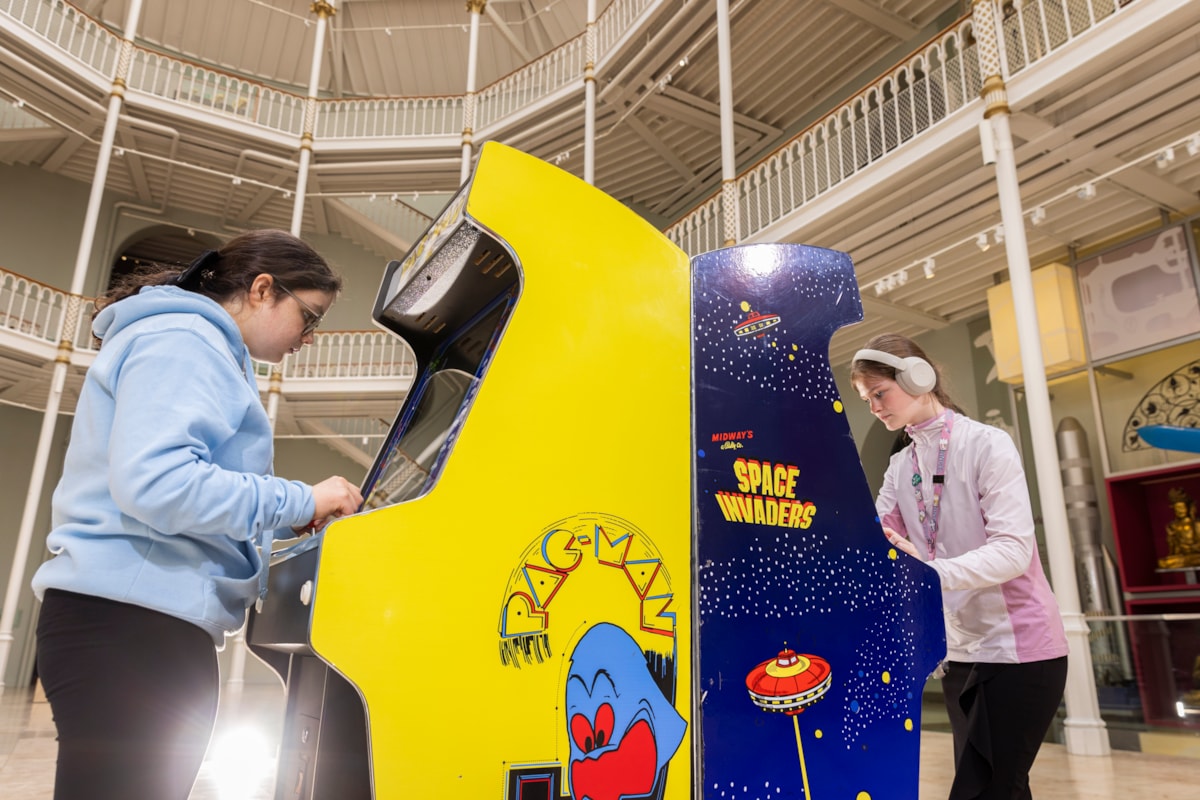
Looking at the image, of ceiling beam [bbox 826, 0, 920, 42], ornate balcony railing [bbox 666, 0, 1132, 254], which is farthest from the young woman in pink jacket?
ceiling beam [bbox 826, 0, 920, 42]

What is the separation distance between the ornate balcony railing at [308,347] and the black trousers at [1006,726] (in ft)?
30.5

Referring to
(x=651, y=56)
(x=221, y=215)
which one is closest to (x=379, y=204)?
(x=221, y=215)

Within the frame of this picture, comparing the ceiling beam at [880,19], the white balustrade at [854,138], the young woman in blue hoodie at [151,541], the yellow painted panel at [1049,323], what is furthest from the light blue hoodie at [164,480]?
the ceiling beam at [880,19]

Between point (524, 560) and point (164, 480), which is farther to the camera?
point (524, 560)

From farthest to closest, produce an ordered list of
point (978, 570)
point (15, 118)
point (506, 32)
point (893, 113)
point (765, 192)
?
point (506, 32)
point (15, 118)
point (765, 192)
point (893, 113)
point (978, 570)

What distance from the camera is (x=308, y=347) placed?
10.5 m

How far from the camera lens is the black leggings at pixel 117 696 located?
0.92 meters

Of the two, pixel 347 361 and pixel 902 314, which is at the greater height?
pixel 347 361

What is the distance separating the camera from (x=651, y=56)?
9102 millimetres

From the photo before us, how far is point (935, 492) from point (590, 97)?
29.1ft

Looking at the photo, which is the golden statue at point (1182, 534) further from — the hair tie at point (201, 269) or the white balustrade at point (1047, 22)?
the hair tie at point (201, 269)

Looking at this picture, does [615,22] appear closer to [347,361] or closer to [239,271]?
[347,361]

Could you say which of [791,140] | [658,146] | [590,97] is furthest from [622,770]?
[658,146]

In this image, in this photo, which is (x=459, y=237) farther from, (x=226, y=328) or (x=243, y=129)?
(x=243, y=129)
